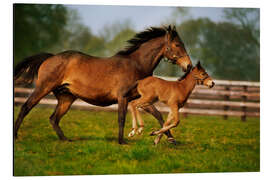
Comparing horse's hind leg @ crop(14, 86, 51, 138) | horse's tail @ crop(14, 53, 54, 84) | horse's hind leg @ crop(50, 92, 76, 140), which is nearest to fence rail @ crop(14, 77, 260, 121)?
horse's hind leg @ crop(50, 92, 76, 140)

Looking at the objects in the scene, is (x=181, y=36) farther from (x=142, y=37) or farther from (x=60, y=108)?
(x=60, y=108)

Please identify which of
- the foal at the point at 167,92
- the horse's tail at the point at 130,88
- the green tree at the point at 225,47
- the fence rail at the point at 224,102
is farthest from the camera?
the fence rail at the point at 224,102

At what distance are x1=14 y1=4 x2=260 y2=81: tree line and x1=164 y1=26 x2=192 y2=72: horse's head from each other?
14.1 inches

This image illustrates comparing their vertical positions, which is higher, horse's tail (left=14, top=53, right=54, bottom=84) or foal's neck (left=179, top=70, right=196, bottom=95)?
horse's tail (left=14, top=53, right=54, bottom=84)

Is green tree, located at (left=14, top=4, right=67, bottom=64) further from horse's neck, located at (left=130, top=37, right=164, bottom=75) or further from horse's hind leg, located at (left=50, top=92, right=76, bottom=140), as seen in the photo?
horse's neck, located at (left=130, top=37, right=164, bottom=75)

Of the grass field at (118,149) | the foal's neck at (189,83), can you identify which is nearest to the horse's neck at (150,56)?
the foal's neck at (189,83)

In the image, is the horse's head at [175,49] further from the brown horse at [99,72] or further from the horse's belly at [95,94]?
the horse's belly at [95,94]

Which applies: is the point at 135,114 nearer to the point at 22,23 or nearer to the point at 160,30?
the point at 160,30

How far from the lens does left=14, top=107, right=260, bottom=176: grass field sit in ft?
14.4

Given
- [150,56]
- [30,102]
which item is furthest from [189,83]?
[30,102]

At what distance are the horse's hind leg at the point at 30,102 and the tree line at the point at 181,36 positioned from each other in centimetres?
57

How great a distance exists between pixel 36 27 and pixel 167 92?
7.83 ft

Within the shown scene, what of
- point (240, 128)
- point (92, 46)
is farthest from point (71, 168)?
point (240, 128)

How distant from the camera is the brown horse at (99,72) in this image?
4789 millimetres
